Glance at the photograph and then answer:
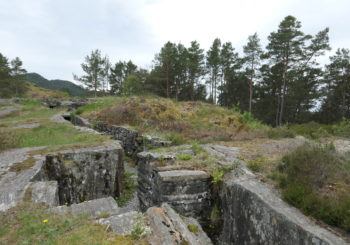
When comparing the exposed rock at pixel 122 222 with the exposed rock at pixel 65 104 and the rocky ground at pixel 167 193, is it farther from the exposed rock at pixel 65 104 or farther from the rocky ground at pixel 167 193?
the exposed rock at pixel 65 104

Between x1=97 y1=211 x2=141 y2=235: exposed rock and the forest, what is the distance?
17273 millimetres

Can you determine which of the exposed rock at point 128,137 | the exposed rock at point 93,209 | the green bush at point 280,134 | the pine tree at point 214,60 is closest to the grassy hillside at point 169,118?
the exposed rock at point 128,137

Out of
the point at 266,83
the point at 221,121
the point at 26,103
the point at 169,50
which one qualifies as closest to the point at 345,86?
the point at 266,83

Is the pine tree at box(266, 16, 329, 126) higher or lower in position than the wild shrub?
higher

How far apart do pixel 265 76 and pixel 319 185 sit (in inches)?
966

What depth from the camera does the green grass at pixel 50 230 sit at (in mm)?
1678

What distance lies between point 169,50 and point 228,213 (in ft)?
64.8

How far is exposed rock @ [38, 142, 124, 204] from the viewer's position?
12.6 feet

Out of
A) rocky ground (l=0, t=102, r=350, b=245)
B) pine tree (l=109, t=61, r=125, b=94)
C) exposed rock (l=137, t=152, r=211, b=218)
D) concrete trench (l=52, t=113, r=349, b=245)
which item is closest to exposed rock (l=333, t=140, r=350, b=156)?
rocky ground (l=0, t=102, r=350, b=245)

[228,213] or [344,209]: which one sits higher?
A: [344,209]

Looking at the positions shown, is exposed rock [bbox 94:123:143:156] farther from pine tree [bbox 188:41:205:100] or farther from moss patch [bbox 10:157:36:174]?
Answer: pine tree [bbox 188:41:205:100]

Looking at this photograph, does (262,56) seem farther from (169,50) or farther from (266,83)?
(169,50)

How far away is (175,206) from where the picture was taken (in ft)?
10.2

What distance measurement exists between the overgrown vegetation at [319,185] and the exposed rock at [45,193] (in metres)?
3.10
